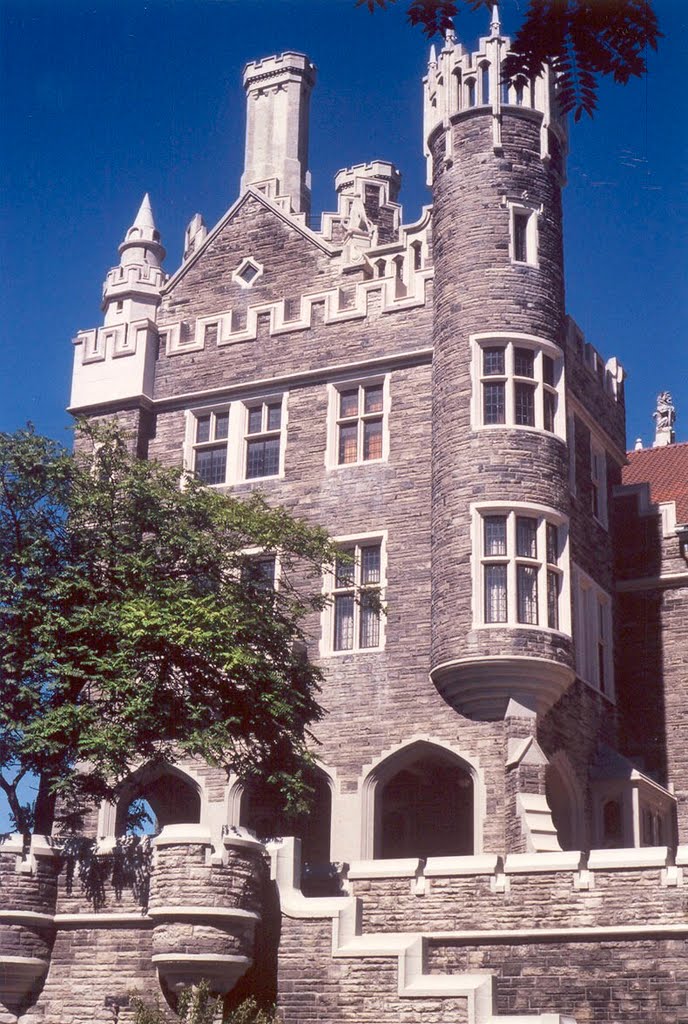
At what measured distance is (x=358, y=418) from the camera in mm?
28797

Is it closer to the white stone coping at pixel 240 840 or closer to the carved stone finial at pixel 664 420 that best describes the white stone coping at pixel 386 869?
the white stone coping at pixel 240 840

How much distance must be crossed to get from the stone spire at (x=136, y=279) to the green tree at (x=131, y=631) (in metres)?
7.26

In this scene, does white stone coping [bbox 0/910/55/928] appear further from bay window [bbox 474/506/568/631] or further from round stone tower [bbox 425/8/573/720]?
bay window [bbox 474/506/568/631]

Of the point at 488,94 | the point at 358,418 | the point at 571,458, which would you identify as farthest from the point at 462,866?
the point at 488,94

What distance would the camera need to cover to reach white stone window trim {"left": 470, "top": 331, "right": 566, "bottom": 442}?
2653 cm

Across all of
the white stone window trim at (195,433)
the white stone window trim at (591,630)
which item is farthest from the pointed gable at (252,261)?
the white stone window trim at (591,630)

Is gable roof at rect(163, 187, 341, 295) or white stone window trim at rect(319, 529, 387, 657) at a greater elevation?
gable roof at rect(163, 187, 341, 295)

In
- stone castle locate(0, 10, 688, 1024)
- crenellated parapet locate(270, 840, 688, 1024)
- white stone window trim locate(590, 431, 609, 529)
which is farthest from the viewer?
white stone window trim locate(590, 431, 609, 529)

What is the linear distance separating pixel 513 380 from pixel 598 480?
4.43m

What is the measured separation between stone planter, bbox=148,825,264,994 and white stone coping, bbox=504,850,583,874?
337 centimetres

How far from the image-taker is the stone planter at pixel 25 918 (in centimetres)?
2108

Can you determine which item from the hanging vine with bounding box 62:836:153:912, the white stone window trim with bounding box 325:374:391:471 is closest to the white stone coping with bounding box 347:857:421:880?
the hanging vine with bounding box 62:836:153:912

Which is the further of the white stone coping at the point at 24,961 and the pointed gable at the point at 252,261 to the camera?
the pointed gable at the point at 252,261

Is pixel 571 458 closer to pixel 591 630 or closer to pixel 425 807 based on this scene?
pixel 591 630
